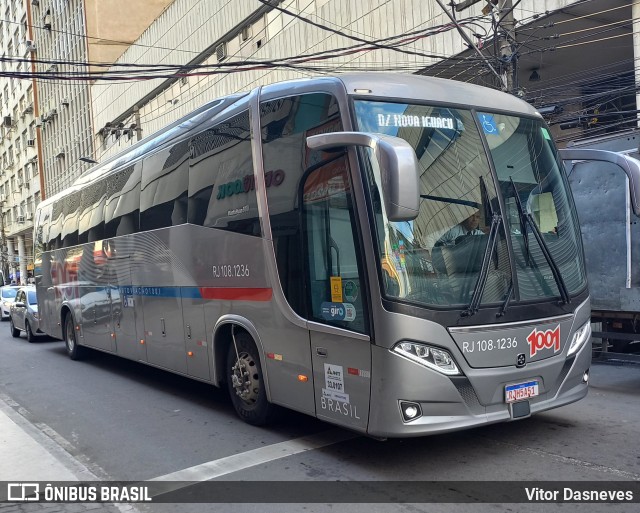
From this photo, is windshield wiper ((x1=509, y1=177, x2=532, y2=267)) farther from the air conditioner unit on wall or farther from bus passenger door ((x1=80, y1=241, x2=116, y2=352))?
the air conditioner unit on wall

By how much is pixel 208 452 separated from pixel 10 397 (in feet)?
17.4

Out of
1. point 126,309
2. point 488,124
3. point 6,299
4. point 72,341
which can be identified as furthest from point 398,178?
point 6,299

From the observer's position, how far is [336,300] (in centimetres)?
569

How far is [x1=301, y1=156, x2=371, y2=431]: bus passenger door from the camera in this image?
17.8 feet

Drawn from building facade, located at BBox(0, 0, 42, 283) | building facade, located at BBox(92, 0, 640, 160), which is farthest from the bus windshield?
building facade, located at BBox(0, 0, 42, 283)

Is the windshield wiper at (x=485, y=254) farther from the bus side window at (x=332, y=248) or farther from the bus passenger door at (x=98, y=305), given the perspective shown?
the bus passenger door at (x=98, y=305)

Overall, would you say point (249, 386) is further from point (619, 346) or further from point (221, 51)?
point (221, 51)

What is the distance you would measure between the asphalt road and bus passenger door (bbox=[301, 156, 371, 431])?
0.58 meters

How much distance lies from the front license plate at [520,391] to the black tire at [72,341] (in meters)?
10.6

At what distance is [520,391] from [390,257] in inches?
64.4

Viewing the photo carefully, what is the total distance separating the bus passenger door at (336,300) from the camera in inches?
213

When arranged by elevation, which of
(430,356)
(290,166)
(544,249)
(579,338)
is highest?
(290,166)

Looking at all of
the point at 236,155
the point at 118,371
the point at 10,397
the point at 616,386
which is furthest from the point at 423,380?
the point at 118,371

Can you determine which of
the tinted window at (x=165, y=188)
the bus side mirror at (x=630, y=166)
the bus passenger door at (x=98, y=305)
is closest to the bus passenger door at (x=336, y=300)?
the bus side mirror at (x=630, y=166)
